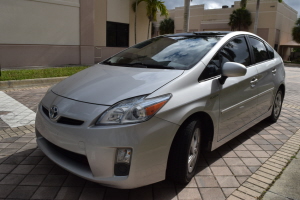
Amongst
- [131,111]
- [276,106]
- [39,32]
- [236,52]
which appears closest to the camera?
[131,111]

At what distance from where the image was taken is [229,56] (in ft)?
11.2

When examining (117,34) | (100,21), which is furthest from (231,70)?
(117,34)

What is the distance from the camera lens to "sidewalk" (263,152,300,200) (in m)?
2.65

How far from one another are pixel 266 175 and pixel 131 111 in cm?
185

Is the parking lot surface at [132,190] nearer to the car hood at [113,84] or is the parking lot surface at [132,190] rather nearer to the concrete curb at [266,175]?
the concrete curb at [266,175]

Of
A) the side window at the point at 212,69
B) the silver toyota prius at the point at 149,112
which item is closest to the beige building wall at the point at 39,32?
the silver toyota prius at the point at 149,112

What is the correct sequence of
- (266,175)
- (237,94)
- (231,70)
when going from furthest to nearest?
(237,94) < (266,175) < (231,70)

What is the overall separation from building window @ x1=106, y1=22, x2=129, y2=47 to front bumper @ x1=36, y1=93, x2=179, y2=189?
15.2 meters

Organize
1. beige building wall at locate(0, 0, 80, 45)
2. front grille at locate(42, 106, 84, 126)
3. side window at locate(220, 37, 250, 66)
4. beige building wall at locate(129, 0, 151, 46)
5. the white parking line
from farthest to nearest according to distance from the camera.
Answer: beige building wall at locate(129, 0, 151, 46)
beige building wall at locate(0, 0, 80, 45)
the white parking line
side window at locate(220, 37, 250, 66)
front grille at locate(42, 106, 84, 126)

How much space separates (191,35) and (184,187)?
2072 mm

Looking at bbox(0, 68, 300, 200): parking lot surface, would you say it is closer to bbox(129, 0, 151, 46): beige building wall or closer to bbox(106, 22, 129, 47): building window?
bbox(106, 22, 129, 47): building window

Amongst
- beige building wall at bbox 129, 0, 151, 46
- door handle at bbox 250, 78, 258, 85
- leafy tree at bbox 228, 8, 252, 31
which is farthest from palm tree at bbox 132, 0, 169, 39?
leafy tree at bbox 228, 8, 252, 31

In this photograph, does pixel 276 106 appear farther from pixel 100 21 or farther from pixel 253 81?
pixel 100 21

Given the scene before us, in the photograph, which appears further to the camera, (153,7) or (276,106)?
(153,7)
